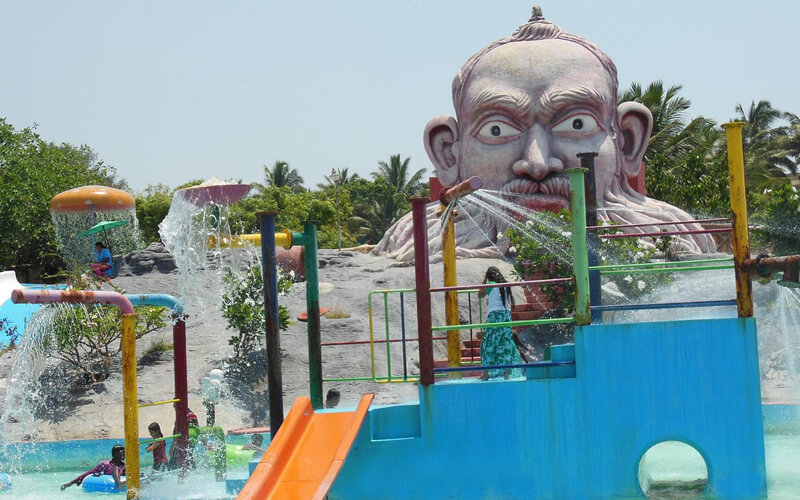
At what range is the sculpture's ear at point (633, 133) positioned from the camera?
71.9ft

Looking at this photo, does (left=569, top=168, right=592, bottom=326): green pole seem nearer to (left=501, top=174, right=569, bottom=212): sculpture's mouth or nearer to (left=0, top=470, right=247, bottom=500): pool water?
(left=0, top=470, right=247, bottom=500): pool water

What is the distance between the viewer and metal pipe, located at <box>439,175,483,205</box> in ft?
28.2

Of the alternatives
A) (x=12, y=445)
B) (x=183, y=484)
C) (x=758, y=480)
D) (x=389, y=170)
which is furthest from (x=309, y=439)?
(x=389, y=170)

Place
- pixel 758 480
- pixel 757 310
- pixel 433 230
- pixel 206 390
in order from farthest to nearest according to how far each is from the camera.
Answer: pixel 433 230
pixel 757 310
pixel 206 390
pixel 758 480

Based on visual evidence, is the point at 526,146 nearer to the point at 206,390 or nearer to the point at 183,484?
the point at 206,390

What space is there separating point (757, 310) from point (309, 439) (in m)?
9.91

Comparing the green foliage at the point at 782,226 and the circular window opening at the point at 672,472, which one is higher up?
the green foliage at the point at 782,226

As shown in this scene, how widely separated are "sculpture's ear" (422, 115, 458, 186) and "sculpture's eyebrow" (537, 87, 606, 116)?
7.71 feet

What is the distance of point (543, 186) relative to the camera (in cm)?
2067

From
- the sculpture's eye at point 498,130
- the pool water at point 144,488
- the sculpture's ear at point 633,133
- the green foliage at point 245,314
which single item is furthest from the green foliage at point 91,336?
the sculpture's ear at point 633,133

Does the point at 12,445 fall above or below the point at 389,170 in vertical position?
below

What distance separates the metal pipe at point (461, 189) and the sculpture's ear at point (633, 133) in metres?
13.2

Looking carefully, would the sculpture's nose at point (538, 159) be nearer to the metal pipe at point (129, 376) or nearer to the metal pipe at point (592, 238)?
the metal pipe at point (592, 238)

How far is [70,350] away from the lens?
17234 mm
